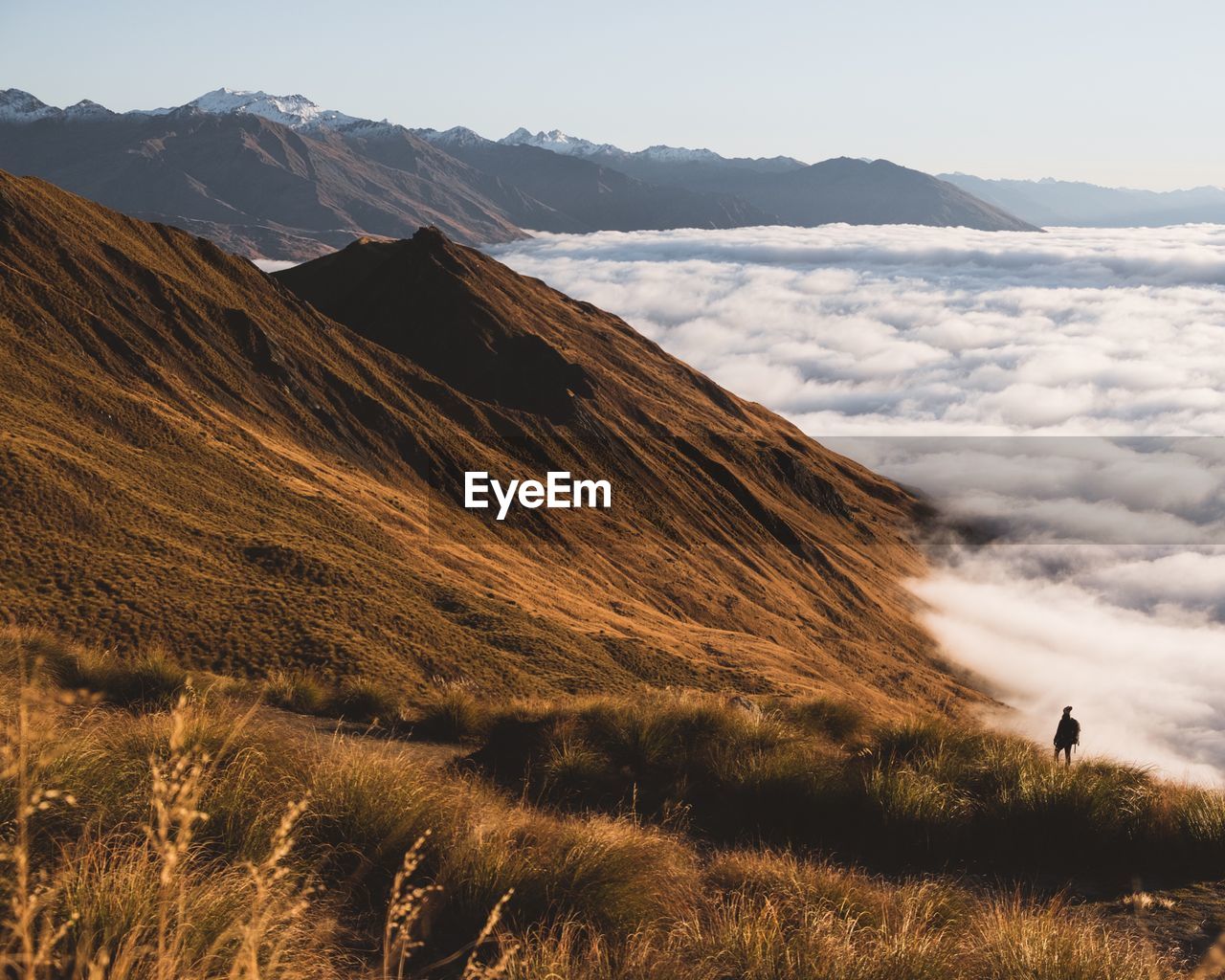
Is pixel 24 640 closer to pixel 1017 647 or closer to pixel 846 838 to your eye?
pixel 846 838

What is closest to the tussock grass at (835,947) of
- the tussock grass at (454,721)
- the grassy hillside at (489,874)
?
the grassy hillside at (489,874)

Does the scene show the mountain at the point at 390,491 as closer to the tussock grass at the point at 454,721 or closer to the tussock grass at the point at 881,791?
the tussock grass at the point at 454,721

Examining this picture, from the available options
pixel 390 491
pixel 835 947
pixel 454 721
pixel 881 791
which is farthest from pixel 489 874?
pixel 390 491

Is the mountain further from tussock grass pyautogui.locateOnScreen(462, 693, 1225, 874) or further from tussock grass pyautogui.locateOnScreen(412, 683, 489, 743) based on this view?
tussock grass pyautogui.locateOnScreen(462, 693, 1225, 874)

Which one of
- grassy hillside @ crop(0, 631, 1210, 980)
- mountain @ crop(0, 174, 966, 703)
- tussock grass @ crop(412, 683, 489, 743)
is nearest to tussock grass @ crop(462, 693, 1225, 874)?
grassy hillside @ crop(0, 631, 1210, 980)

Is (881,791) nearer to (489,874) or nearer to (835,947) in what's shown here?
(835,947)
